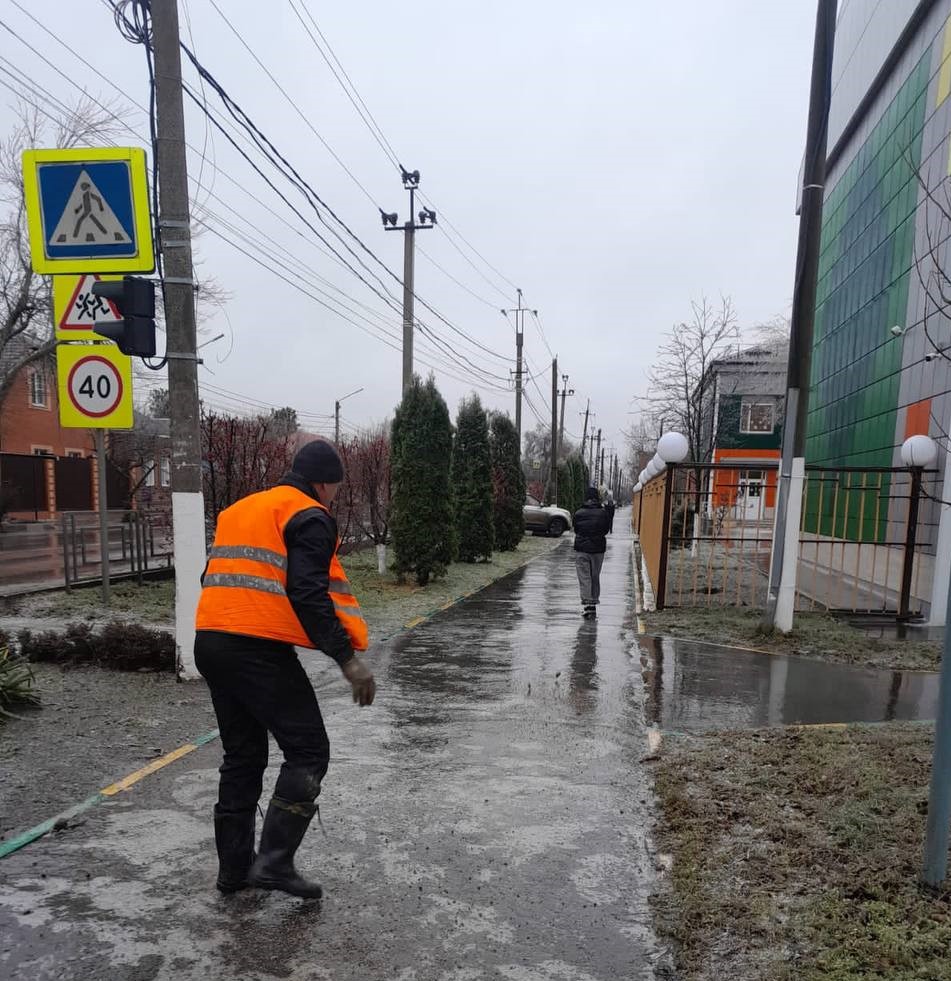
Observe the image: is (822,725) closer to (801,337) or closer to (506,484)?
(801,337)

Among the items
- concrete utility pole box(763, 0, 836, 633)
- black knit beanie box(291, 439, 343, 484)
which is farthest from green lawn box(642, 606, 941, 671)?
black knit beanie box(291, 439, 343, 484)

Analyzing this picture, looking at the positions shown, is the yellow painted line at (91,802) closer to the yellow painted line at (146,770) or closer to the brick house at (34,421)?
the yellow painted line at (146,770)

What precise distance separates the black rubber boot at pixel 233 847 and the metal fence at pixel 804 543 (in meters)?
5.77

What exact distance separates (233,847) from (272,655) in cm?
80

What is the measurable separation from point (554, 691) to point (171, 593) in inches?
253

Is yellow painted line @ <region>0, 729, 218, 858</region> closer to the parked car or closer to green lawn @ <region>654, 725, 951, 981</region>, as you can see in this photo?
green lawn @ <region>654, 725, 951, 981</region>

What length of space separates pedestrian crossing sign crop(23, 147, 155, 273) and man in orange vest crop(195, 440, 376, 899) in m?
3.95

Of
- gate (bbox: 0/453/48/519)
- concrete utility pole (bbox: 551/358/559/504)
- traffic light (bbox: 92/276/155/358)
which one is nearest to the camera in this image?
traffic light (bbox: 92/276/155/358)

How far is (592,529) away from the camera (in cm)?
1013

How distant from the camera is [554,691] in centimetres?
617

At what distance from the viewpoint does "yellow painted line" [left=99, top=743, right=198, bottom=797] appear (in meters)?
3.88

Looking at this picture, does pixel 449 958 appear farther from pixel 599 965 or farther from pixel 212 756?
pixel 212 756

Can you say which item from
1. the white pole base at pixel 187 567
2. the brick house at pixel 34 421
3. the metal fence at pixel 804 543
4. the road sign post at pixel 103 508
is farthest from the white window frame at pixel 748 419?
the white pole base at pixel 187 567

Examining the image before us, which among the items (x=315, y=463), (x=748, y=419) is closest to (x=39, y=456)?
(x=315, y=463)
